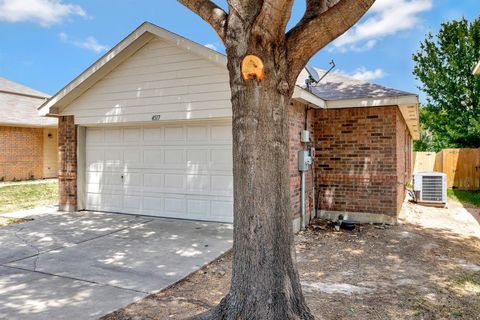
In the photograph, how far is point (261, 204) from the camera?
2.86m

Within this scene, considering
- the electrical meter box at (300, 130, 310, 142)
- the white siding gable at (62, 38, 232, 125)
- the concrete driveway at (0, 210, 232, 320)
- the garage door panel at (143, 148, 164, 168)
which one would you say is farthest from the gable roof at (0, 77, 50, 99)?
the electrical meter box at (300, 130, 310, 142)

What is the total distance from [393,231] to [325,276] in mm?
3466

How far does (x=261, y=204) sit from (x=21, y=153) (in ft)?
60.7

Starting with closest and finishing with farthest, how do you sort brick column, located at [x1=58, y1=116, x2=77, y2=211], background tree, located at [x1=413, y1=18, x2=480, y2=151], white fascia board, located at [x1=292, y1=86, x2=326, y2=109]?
white fascia board, located at [x1=292, y1=86, x2=326, y2=109]
brick column, located at [x1=58, y1=116, x2=77, y2=211]
background tree, located at [x1=413, y1=18, x2=480, y2=151]

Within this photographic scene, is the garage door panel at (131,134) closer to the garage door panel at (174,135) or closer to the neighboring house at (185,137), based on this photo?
the neighboring house at (185,137)

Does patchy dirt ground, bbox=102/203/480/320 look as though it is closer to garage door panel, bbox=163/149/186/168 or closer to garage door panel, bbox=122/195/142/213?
garage door panel, bbox=163/149/186/168

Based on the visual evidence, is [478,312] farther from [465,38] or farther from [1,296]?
[465,38]

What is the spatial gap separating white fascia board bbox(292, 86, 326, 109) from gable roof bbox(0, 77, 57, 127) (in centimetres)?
1269

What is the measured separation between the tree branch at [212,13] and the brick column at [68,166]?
23.2 ft

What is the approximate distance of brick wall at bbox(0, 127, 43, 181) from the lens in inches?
659

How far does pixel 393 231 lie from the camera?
7438mm

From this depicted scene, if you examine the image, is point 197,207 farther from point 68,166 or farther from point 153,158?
point 68,166

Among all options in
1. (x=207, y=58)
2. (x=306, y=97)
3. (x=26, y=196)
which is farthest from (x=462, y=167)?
(x=26, y=196)

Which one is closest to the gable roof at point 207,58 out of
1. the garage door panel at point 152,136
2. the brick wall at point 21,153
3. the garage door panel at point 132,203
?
the garage door panel at point 152,136
